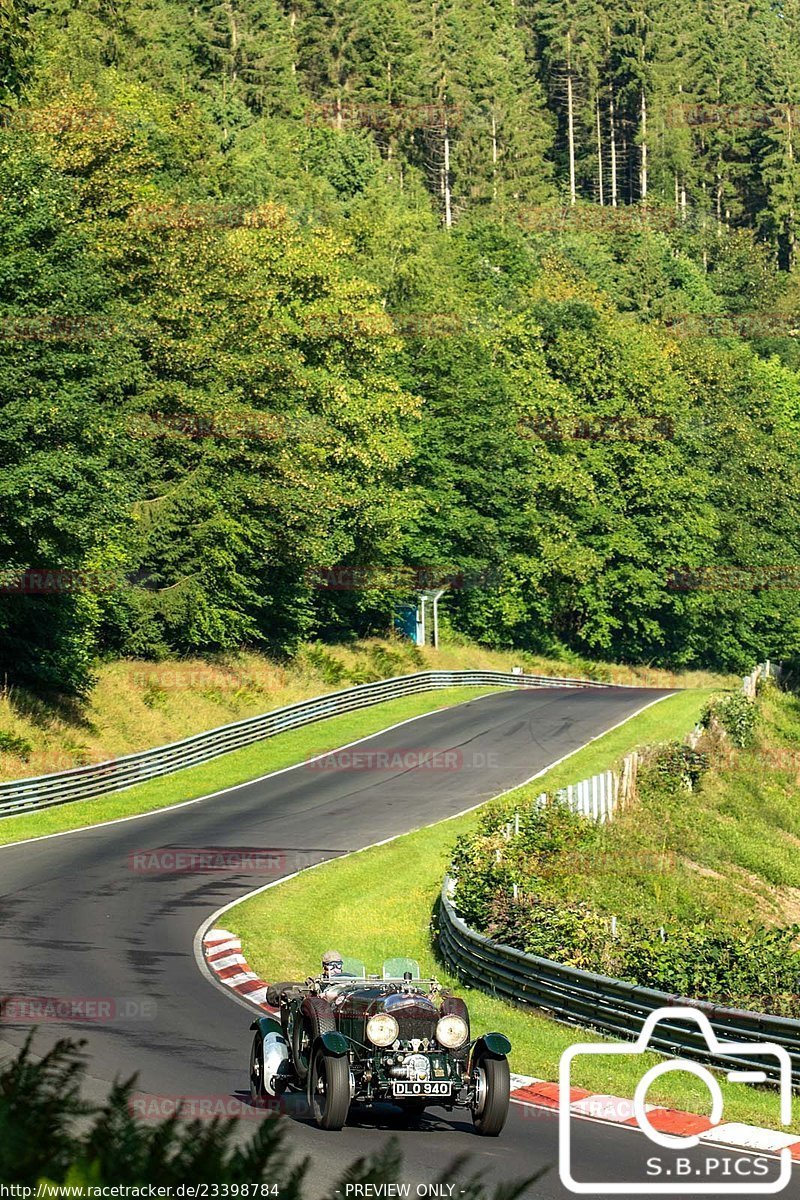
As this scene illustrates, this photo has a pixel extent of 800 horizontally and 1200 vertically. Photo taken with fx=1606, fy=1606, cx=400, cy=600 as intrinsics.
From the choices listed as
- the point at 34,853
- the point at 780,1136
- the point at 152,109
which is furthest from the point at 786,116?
the point at 780,1136

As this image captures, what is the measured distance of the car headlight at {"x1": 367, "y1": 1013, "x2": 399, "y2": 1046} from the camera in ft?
43.1

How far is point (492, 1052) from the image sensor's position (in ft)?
42.9

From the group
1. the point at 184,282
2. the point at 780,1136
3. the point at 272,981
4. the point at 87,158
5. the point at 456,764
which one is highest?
the point at 87,158

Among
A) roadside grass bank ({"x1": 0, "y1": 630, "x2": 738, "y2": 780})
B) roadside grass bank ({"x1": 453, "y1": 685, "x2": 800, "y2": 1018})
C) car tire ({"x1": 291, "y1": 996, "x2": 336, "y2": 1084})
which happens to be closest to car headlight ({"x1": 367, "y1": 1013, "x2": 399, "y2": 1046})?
car tire ({"x1": 291, "y1": 996, "x2": 336, "y2": 1084})

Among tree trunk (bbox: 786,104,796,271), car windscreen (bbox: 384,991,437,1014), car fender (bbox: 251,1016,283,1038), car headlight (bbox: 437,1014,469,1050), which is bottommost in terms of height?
car fender (bbox: 251,1016,283,1038)

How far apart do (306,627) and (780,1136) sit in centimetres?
5288

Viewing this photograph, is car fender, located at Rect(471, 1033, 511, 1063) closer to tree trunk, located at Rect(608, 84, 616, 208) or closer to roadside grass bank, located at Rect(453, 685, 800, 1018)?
roadside grass bank, located at Rect(453, 685, 800, 1018)

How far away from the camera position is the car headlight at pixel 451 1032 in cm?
1323

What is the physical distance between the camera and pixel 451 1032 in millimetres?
13250

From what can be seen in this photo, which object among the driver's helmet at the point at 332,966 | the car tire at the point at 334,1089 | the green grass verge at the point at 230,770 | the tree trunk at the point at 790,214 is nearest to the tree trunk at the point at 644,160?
the tree trunk at the point at 790,214

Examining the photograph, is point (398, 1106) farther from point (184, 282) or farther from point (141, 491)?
point (184, 282)

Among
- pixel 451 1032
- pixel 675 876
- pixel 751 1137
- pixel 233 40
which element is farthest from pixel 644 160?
pixel 451 1032

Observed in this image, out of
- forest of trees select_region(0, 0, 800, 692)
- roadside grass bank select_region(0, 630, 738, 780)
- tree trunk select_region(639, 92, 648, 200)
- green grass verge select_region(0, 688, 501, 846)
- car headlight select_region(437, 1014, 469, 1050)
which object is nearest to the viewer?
car headlight select_region(437, 1014, 469, 1050)

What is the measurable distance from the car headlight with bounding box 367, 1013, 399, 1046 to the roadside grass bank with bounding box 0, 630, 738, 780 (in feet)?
101
